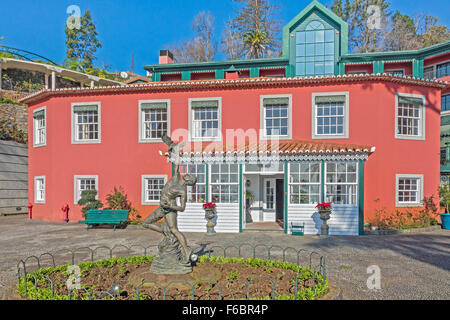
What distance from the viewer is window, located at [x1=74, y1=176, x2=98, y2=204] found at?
16.1 m

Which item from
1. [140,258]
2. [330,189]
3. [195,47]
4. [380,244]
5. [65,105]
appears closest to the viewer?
[140,258]

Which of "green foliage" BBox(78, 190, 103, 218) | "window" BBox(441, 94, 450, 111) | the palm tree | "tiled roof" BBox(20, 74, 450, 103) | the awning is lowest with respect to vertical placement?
"green foliage" BBox(78, 190, 103, 218)

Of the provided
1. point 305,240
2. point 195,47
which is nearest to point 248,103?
point 305,240

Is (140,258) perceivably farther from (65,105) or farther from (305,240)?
(65,105)

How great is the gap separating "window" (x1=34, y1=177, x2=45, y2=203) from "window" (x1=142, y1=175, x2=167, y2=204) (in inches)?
247

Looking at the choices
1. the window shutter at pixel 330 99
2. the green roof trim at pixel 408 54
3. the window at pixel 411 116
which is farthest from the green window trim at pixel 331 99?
the green roof trim at pixel 408 54

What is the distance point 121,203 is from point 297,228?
835 centimetres

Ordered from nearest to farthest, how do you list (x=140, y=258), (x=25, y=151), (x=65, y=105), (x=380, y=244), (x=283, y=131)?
(x=140, y=258), (x=380, y=244), (x=283, y=131), (x=65, y=105), (x=25, y=151)

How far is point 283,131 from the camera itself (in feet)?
49.1

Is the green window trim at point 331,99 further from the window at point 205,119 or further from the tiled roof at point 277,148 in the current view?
the window at point 205,119

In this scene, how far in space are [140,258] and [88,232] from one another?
6.82 metres

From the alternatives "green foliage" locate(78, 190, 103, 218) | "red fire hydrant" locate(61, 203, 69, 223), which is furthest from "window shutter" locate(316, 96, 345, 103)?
"red fire hydrant" locate(61, 203, 69, 223)

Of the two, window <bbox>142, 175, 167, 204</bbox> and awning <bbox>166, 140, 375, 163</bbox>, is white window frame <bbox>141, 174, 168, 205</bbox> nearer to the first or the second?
window <bbox>142, 175, 167, 204</bbox>

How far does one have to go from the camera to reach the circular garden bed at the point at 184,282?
509 cm
